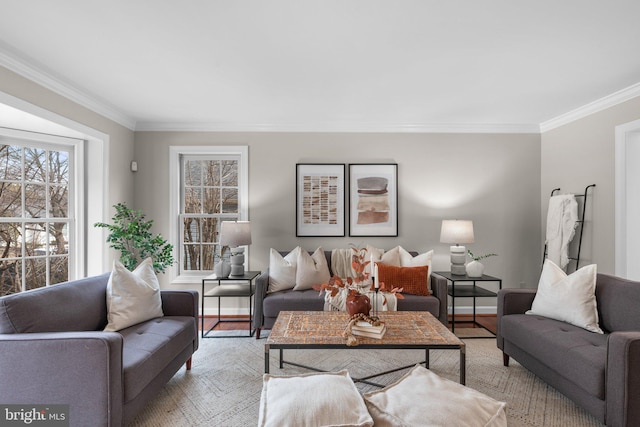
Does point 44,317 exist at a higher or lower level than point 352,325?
higher

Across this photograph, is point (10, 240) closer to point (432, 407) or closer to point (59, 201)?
point (59, 201)

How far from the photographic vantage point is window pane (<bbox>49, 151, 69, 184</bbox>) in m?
3.55

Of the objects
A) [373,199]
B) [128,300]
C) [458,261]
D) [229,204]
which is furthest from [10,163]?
Result: [458,261]

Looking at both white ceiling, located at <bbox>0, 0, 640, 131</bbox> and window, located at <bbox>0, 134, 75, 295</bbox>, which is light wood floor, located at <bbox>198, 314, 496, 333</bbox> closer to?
window, located at <bbox>0, 134, 75, 295</bbox>

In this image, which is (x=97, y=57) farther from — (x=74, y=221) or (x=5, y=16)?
(x=74, y=221)

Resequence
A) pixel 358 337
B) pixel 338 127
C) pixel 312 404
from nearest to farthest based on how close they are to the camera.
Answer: pixel 312 404
pixel 358 337
pixel 338 127

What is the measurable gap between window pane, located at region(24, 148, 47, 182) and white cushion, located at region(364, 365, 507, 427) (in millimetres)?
3758

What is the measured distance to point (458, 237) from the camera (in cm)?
382

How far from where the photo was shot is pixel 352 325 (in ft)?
7.61

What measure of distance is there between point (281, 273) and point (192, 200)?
1695mm

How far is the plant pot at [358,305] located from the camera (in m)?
2.39

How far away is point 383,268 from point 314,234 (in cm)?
109

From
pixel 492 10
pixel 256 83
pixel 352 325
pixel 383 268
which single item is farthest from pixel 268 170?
pixel 492 10

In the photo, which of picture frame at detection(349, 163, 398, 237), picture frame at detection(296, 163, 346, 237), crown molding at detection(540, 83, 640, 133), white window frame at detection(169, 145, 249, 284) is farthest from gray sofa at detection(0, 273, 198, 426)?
crown molding at detection(540, 83, 640, 133)
